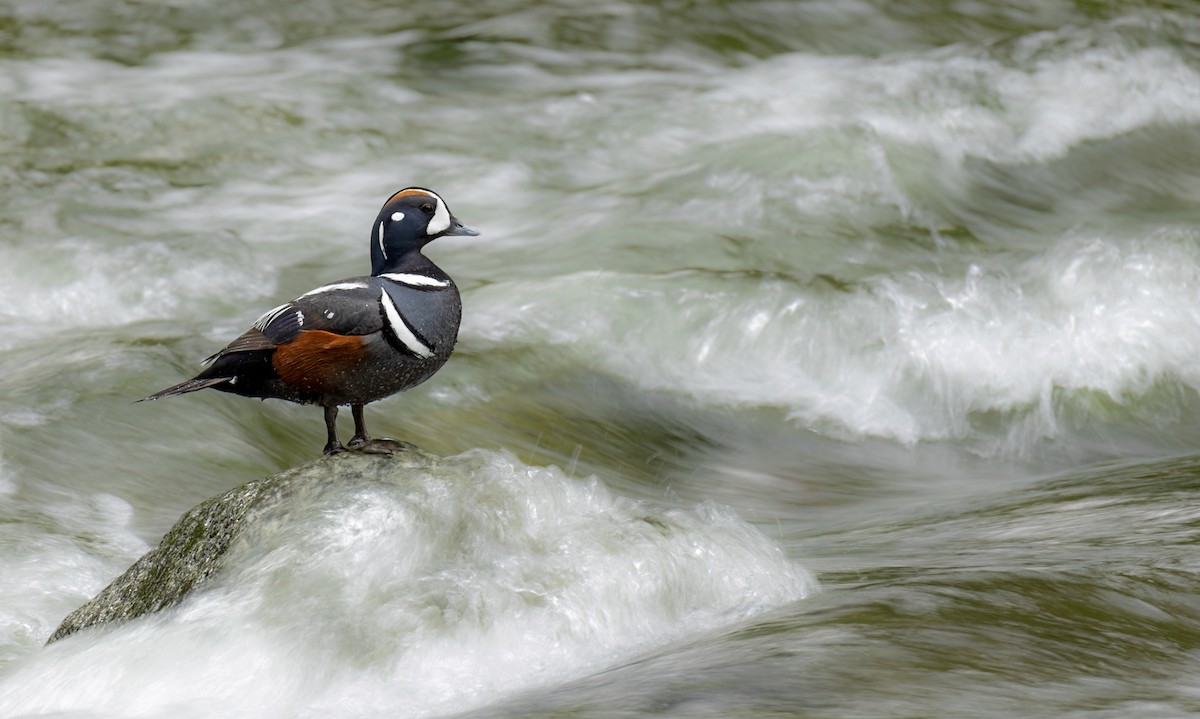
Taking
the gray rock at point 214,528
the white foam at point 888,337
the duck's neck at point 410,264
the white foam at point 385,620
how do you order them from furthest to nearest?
the white foam at point 888,337, the duck's neck at point 410,264, the gray rock at point 214,528, the white foam at point 385,620

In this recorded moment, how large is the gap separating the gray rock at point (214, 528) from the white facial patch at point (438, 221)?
64 cm

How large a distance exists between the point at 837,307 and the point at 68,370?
4239 mm

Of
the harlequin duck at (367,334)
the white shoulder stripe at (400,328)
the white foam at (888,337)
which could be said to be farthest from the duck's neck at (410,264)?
the white foam at (888,337)

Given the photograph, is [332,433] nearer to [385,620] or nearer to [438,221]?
[385,620]

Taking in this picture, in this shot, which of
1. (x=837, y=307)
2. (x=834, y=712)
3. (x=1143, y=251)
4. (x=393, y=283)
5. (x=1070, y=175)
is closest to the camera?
(x=834, y=712)

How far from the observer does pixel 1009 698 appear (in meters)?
3.75

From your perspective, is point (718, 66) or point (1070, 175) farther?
point (718, 66)

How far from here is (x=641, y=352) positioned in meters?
8.69

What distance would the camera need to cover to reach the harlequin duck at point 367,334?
4.25m

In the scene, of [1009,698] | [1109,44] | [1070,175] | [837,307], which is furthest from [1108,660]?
[1109,44]

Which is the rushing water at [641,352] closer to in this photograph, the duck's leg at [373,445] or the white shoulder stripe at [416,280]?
the duck's leg at [373,445]

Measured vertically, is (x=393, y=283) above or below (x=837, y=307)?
above

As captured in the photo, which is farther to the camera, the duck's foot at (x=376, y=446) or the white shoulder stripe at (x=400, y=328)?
the duck's foot at (x=376, y=446)

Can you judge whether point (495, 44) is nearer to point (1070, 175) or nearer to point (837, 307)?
point (1070, 175)
